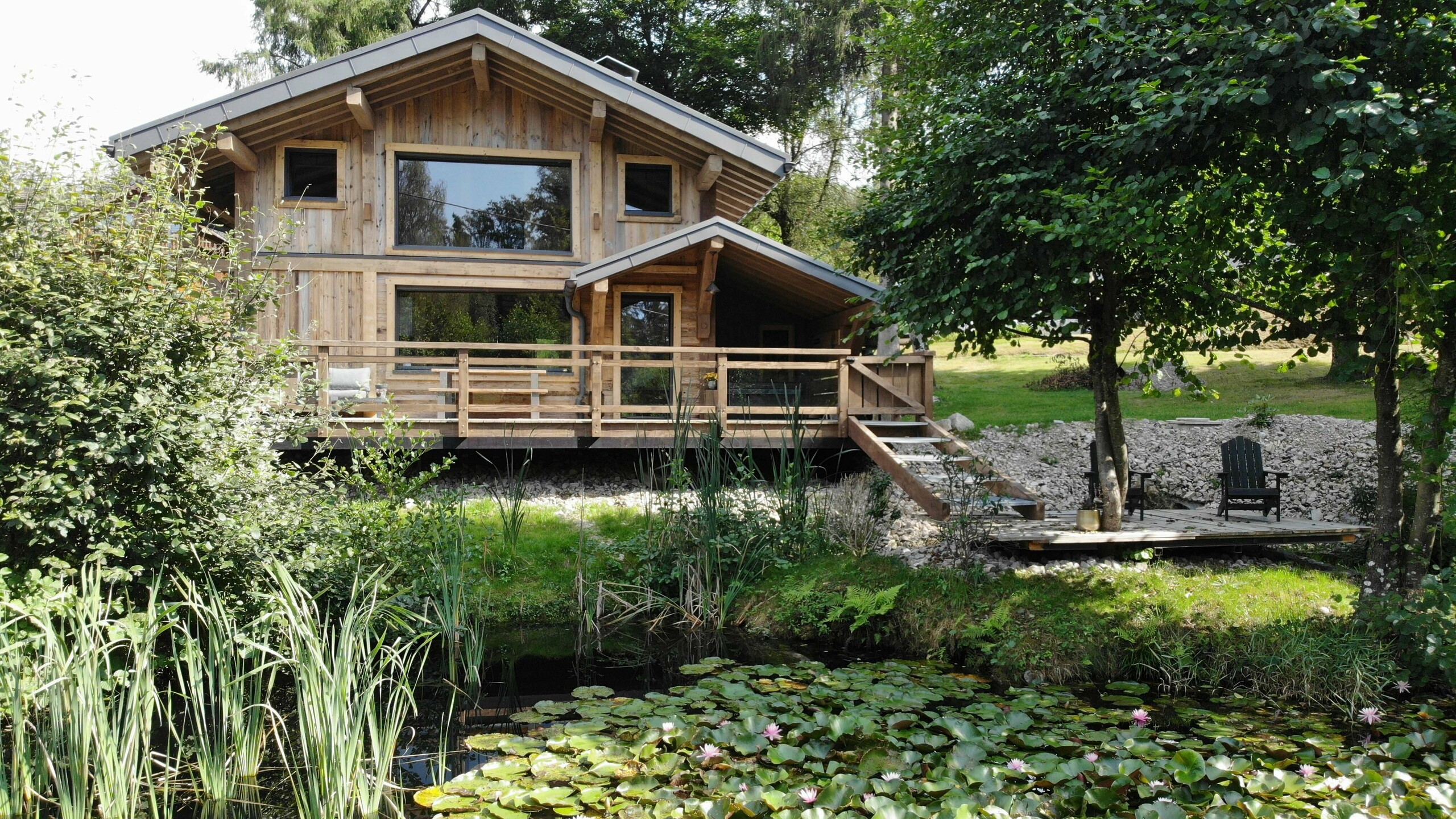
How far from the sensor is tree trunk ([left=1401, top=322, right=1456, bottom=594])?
5566 mm

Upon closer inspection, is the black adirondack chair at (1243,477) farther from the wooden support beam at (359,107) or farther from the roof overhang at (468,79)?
the wooden support beam at (359,107)

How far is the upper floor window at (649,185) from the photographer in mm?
13758

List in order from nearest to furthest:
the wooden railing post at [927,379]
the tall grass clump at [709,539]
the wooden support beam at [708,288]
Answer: the tall grass clump at [709,539] → the wooden railing post at [927,379] → the wooden support beam at [708,288]

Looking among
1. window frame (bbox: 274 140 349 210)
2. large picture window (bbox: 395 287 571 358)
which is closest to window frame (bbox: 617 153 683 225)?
large picture window (bbox: 395 287 571 358)

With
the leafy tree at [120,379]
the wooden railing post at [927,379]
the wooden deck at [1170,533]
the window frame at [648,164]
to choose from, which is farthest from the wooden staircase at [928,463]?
the leafy tree at [120,379]

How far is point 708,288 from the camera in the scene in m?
12.7

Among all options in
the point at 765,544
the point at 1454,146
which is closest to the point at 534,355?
the point at 765,544

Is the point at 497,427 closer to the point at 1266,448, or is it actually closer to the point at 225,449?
the point at 225,449

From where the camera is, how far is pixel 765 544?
8055mm

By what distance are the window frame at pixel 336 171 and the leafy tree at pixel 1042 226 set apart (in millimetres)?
7647

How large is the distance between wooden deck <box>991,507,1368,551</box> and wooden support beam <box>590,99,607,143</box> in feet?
25.5

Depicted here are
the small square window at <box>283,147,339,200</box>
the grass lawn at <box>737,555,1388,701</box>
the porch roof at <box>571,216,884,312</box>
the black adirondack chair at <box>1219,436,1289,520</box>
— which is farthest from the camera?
the small square window at <box>283,147,339,200</box>

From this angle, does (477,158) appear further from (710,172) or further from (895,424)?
(895,424)

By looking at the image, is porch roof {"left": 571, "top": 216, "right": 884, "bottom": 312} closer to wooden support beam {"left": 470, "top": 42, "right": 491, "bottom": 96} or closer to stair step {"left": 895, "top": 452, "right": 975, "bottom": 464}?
stair step {"left": 895, "top": 452, "right": 975, "bottom": 464}
